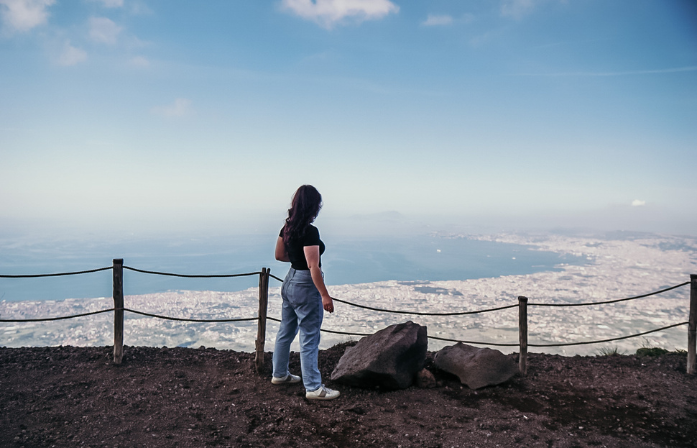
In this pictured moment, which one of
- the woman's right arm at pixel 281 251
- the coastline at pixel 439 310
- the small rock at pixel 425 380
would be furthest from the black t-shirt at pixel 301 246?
the small rock at pixel 425 380

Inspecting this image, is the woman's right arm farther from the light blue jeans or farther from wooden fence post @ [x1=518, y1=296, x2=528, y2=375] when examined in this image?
wooden fence post @ [x1=518, y1=296, x2=528, y2=375]

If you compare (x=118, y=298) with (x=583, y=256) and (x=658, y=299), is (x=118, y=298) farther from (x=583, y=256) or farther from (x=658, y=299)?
(x=583, y=256)

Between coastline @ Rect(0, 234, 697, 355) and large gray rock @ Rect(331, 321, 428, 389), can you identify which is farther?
coastline @ Rect(0, 234, 697, 355)

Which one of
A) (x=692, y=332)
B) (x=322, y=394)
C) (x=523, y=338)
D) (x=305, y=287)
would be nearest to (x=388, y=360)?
(x=322, y=394)

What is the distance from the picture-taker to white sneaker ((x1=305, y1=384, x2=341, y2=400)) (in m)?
4.89

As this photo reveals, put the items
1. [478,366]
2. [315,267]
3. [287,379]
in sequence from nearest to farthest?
1. [315,267]
2. [287,379]
3. [478,366]

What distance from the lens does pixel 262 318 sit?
230 inches

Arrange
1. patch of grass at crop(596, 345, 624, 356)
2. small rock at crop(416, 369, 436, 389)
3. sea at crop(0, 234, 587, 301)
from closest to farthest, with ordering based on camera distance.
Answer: small rock at crop(416, 369, 436, 389) → patch of grass at crop(596, 345, 624, 356) → sea at crop(0, 234, 587, 301)

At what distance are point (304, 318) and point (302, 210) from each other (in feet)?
4.10

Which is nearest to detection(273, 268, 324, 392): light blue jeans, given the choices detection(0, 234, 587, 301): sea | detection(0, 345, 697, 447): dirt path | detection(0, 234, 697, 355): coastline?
detection(0, 345, 697, 447): dirt path

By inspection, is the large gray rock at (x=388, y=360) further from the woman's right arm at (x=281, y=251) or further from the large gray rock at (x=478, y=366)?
the woman's right arm at (x=281, y=251)

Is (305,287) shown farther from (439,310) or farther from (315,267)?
(439,310)

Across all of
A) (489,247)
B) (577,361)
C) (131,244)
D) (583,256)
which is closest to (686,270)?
(583,256)

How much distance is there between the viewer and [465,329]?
36.1 meters
